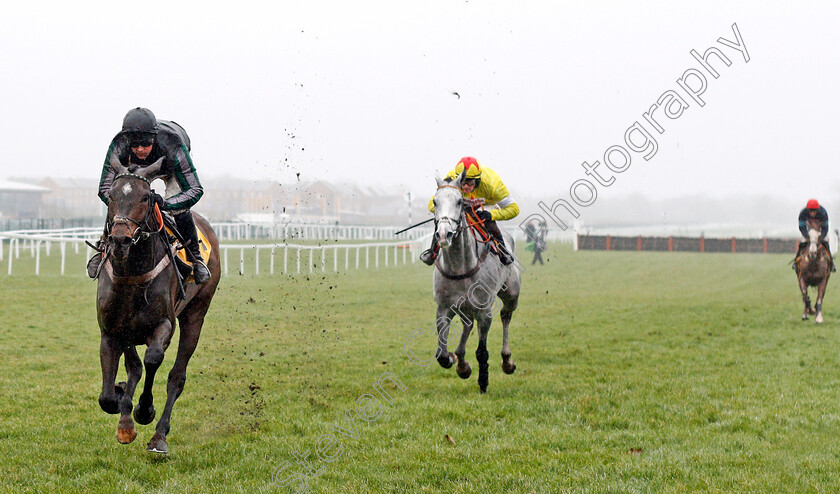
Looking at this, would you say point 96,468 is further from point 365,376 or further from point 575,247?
point 575,247

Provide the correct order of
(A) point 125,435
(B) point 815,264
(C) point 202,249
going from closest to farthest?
(A) point 125,435, (C) point 202,249, (B) point 815,264

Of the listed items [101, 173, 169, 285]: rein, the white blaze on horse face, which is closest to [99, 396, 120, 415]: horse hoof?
[101, 173, 169, 285]: rein

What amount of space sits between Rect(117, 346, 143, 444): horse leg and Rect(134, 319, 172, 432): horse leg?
10 cm

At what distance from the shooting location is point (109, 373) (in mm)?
4812

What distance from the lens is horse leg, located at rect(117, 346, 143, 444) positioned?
4734 mm

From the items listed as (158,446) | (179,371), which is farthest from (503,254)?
(158,446)

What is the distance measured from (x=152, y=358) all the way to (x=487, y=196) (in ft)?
13.2

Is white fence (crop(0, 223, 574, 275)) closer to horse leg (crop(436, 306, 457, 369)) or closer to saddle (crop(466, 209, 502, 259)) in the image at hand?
saddle (crop(466, 209, 502, 259))

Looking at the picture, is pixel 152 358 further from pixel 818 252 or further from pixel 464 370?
pixel 818 252

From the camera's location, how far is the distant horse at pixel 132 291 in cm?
450

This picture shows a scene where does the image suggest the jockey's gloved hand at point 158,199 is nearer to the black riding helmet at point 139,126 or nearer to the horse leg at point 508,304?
the black riding helmet at point 139,126

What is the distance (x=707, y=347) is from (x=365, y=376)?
5124 millimetres

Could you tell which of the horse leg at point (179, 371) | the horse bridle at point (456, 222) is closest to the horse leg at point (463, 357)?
the horse bridle at point (456, 222)

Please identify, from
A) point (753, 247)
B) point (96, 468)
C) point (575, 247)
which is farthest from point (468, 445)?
point (753, 247)
